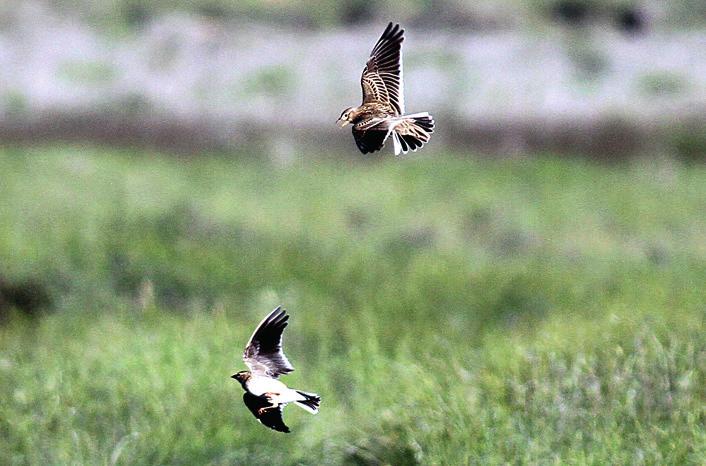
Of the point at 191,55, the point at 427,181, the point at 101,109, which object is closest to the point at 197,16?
the point at 191,55

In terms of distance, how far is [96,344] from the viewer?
14.8ft

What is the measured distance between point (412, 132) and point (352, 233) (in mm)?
5646

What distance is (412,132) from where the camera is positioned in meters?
1.33

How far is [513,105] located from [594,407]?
5.13 meters

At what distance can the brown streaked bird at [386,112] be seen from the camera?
1.32 m

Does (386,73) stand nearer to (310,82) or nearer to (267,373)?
(267,373)

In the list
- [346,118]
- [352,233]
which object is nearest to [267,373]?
[346,118]

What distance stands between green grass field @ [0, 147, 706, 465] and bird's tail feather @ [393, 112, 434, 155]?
1.85 m

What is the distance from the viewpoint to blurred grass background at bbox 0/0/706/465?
3.50 metres

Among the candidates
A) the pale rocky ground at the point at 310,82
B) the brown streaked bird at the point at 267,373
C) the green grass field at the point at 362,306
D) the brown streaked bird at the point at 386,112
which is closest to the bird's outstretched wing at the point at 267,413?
the brown streaked bird at the point at 267,373

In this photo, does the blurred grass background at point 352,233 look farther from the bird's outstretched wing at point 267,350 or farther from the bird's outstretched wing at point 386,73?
the bird's outstretched wing at point 386,73

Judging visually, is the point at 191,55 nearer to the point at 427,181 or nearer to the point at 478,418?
the point at 427,181

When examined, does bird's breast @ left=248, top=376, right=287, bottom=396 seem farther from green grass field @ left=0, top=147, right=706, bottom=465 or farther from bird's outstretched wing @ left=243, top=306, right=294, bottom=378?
green grass field @ left=0, top=147, right=706, bottom=465

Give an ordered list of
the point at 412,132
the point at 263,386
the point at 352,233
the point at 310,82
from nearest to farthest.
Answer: the point at 412,132
the point at 263,386
the point at 352,233
the point at 310,82
